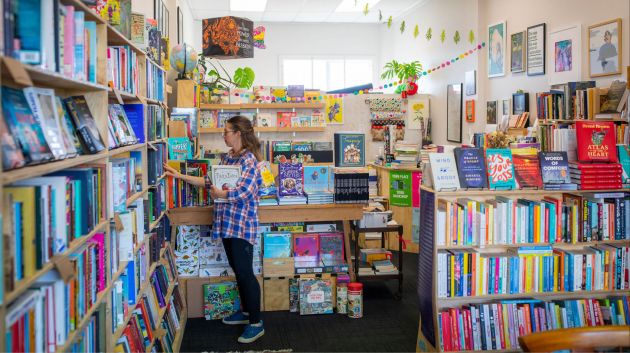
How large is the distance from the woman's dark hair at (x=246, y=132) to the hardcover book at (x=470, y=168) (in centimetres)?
143

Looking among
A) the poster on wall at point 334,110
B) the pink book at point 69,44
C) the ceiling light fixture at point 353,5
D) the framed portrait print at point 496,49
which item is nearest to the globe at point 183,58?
the poster on wall at point 334,110

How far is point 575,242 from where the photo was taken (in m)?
3.90

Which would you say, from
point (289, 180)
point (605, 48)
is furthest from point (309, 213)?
point (605, 48)

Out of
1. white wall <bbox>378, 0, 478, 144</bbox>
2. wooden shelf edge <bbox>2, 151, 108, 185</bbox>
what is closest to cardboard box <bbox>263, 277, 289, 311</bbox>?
wooden shelf edge <bbox>2, 151, 108, 185</bbox>

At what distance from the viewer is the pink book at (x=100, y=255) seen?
7.67ft

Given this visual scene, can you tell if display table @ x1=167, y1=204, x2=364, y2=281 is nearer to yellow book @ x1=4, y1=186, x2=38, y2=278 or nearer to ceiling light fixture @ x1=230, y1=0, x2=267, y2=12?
yellow book @ x1=4, y1=186, x2=38, y2=278

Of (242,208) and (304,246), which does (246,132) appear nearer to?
(242,208)

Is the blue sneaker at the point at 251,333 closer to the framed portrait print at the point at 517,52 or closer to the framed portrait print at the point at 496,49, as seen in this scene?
the framed portrait print at the point at 517,52

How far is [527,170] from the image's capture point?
153 inches

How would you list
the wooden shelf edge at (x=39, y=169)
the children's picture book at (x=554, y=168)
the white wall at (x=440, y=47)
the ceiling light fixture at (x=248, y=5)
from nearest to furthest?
the wooden shelf edge at (x=39, y=169) < the children's picture book at (x=554, y=168) < the white wall at (x=440, y=47) < the ceiling light fixture at (x=248, y=5)

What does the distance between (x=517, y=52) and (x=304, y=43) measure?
20.8 ft

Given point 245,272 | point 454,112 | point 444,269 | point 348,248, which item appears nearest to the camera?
point 444,269

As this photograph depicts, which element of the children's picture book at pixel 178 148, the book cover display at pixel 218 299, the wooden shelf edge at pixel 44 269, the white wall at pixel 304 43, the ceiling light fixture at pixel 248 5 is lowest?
the book cover display at pixel 218 299

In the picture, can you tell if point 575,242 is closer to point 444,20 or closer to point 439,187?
point 439,187
